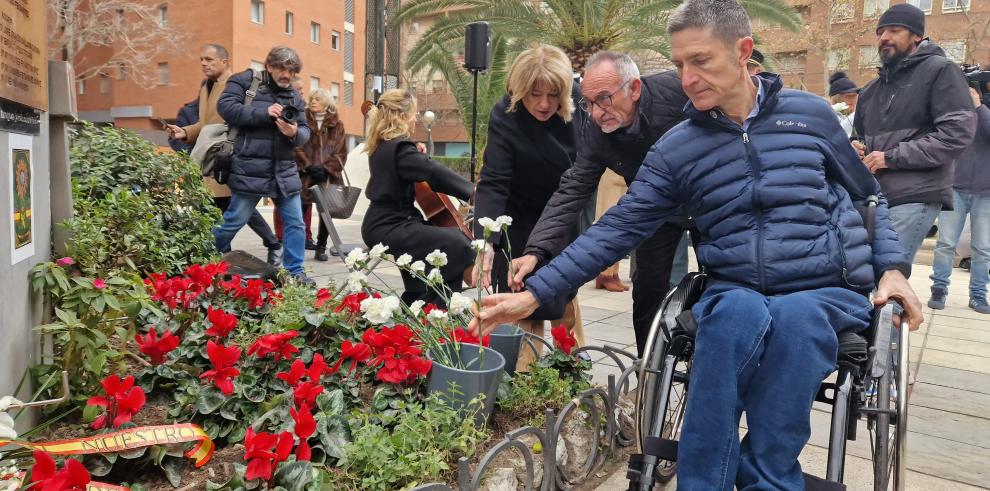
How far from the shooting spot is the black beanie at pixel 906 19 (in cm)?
444

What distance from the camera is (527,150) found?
3.67 meters

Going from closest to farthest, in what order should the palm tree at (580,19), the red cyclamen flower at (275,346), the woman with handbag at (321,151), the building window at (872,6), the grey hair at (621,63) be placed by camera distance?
the red cyclamen flower at (275,346) → the grey hair at (621,63) → the woman with handbag at (321,151) → the palm tree at (580,19) → the building window at (872,6)

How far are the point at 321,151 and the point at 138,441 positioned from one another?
249 inches

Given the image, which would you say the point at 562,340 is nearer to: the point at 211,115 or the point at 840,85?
the point at 211,115

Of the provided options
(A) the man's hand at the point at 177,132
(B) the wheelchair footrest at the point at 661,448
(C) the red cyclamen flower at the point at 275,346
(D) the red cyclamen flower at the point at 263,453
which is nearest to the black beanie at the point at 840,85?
(A) the man's hand at the point at 177,132

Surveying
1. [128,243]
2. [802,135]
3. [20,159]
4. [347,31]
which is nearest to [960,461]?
[802,135]

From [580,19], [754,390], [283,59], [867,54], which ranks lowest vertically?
[754,390]

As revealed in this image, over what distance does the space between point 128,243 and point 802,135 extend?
3.15 meters

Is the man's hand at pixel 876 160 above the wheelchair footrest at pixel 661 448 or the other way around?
above

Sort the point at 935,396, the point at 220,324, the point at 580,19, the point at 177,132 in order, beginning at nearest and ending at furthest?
1. the point at 220,324
2. the point at 935,396
3. the point at 177,132
4. the point at 580,19

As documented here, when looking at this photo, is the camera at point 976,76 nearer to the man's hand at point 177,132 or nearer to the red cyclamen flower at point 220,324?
the red cyclamen flower at point 220,324

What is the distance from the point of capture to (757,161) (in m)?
2.31

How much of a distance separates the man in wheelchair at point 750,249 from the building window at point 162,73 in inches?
1537

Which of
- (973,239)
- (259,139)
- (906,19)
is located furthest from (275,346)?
(973,239)
